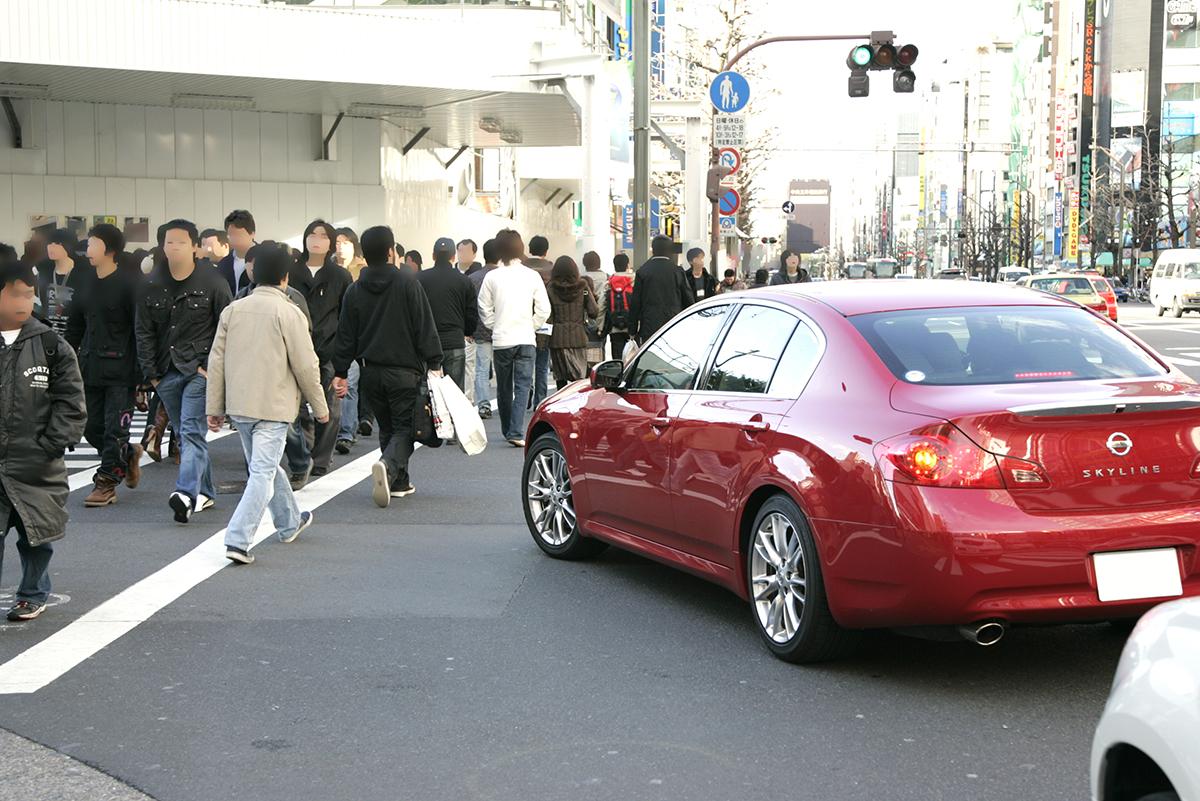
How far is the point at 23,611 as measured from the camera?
23.2ft

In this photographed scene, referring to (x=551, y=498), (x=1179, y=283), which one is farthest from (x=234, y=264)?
(x=1179, y=283)

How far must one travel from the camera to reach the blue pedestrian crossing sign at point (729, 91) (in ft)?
82.1

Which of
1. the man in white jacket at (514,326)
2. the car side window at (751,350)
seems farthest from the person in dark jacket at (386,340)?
the car side window at (751,350)

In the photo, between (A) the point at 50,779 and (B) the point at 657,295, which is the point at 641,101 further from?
(A) the point at 50,779

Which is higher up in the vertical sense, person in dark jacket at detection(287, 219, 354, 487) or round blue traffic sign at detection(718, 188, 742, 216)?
round blue traffic sign at detection(718, 188, 742, 216)

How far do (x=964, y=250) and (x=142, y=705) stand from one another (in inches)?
5960

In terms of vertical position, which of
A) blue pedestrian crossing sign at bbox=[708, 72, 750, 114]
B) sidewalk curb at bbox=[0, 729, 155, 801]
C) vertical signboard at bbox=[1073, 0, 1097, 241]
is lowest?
sidewalk curb at bbox=[0, 729, 155, 801]

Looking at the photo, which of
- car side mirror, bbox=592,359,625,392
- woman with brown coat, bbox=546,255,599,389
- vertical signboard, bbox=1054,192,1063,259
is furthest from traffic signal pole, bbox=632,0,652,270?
vertical signboard, bbox=1054,192,1063,259

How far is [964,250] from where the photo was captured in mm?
151750

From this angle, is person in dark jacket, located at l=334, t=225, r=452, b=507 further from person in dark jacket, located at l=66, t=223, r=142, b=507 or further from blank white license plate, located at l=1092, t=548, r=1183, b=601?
blank white license plate, located at l=1092, t=548, r=1183, b=601

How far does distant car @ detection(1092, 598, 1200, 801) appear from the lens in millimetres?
2771

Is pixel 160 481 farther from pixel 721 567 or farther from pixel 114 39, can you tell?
pixel 114 39

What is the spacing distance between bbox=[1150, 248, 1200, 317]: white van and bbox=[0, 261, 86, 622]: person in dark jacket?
4560cm

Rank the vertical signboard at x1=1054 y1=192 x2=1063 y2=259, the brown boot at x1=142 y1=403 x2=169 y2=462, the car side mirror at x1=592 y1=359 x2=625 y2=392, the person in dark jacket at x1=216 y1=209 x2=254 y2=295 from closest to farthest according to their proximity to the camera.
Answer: the car side mirror at x1=592 y1=359 x2=625 y2=392, the person in dark jacket at x1=216 y1=209 x2=254 y2=295, the brown boot at x1=142 y1=403 x2=169 y2=462, the vertical signboard at x1=1054 y1=192 x2=1063 y2=259
